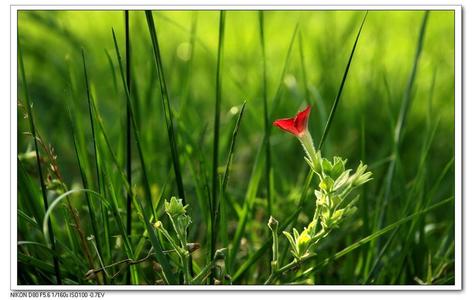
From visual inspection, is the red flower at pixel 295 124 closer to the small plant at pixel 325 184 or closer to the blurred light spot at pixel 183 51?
the small plant at pixel 325 184

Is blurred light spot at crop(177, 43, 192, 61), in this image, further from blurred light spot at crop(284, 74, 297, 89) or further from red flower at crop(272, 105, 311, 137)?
red flower at crop(272, 105, 311, 137)

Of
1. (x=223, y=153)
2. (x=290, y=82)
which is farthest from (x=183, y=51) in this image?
(x=223, y=153)

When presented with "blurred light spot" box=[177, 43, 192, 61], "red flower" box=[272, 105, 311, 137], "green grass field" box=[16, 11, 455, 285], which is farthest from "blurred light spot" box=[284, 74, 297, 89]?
"red flower" box=[272, 105, 311, 137]

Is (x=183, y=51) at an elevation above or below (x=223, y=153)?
above

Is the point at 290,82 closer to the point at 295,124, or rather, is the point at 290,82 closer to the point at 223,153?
the point at 223,153
